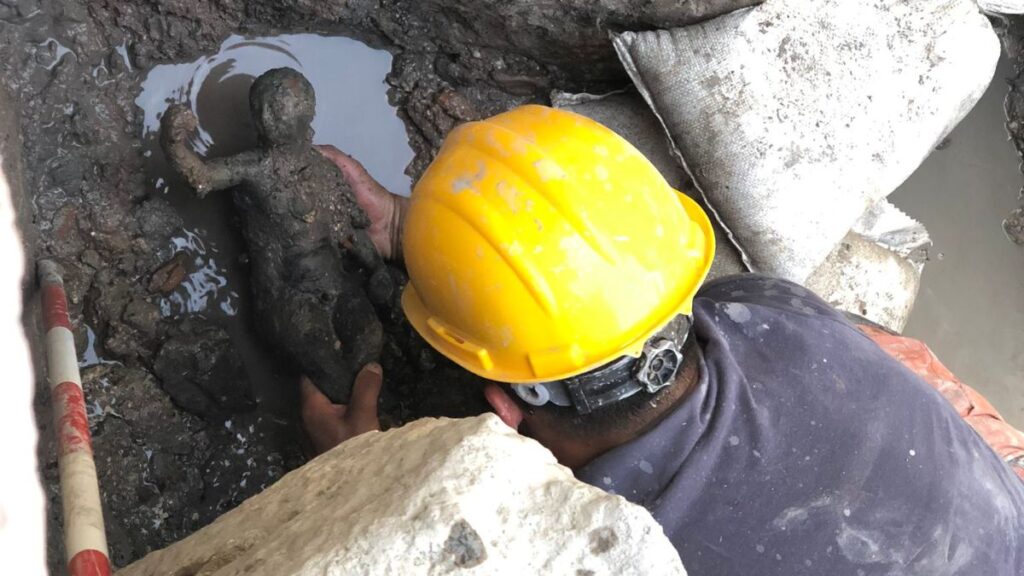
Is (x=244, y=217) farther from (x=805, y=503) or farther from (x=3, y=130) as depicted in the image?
(x=805, y=503)

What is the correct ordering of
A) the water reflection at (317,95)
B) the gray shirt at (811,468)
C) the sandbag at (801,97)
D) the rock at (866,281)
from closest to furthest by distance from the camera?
1. the gray shirt at (811,468)
2. the water reflection at (317,95)
3. the sandbag at (801,97)
4. the rock at (866,281)

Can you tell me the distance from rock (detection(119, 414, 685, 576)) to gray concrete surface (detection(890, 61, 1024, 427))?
3.01 m

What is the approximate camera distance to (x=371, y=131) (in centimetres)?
261

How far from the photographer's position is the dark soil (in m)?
2.12

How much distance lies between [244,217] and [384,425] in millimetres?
706

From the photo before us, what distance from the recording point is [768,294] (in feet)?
7.11

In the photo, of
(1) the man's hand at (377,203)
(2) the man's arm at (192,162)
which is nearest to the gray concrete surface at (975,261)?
(1) the man's hand at (377,203)

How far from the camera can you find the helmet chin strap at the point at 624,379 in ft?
5.74

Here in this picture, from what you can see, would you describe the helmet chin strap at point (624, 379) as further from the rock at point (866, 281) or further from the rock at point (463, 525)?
the rock at point (866, 281)

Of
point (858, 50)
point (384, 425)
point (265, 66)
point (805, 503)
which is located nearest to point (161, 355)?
point (384, 425)

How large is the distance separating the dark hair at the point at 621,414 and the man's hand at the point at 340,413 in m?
0.67

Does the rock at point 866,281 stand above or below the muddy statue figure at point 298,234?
below

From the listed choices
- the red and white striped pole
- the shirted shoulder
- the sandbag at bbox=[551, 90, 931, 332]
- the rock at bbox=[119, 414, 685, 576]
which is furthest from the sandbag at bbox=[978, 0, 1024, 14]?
the red and white striped pole

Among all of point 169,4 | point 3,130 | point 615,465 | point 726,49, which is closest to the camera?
point 615,465
